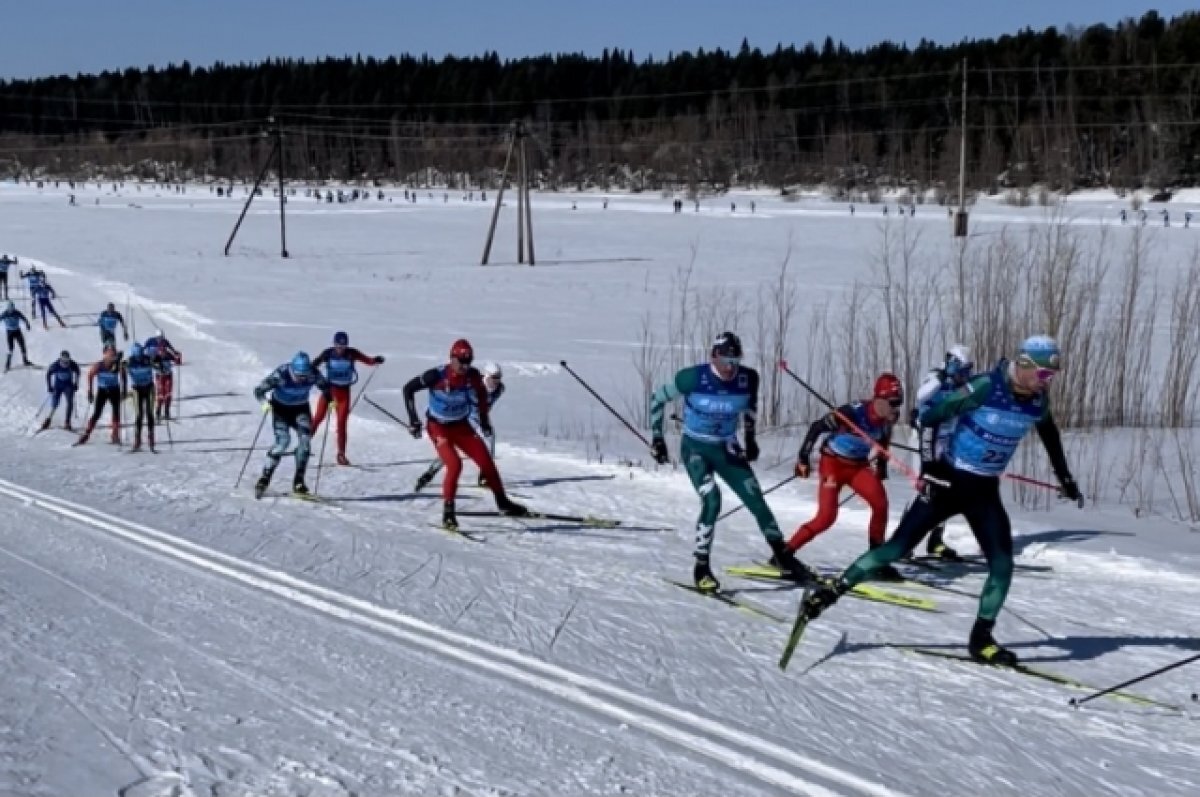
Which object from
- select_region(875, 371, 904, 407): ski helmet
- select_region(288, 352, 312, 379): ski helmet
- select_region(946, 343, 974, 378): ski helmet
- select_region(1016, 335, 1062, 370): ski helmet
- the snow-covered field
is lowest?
the snow-covered field

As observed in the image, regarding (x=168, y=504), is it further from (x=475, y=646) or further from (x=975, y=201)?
(x=975, y=201)

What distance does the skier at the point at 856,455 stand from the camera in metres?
10.5

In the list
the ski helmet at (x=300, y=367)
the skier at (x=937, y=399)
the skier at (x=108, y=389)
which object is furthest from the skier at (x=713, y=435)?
the skier at (x=108, y=389)

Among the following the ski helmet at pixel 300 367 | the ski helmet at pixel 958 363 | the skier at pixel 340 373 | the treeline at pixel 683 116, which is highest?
the treeline at pixel 683 116

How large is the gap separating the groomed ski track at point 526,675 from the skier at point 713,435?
2.18m

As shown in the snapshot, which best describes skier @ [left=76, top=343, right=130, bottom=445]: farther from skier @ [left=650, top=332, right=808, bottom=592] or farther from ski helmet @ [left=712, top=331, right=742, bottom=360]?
ski helmet @ [left=712, top=331, right=742, bottom=360]

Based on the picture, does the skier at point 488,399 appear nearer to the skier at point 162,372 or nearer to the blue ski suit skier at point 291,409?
the blue ski suit skier at point 291,409

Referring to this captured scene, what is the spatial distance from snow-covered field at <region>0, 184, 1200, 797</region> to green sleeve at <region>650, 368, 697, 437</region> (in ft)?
4.42

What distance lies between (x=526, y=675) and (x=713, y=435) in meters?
2.74

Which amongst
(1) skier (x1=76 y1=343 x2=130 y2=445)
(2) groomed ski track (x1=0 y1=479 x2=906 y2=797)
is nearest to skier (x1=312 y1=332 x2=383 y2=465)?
(1) skier (x1=76 y1=343 x2=130 y2=445)

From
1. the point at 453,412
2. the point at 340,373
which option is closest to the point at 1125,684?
the point at 453,412

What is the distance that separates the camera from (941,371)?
10.6 m

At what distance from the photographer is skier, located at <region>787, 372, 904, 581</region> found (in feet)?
34.3

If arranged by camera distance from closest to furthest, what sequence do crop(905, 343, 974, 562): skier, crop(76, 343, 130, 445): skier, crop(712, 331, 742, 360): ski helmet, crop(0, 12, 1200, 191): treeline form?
crop(905, 343, 974, 562): skier, crop(712, 331, 742, 360): ski helmet, crop(76, 343, 130, 445): skier, crop(0, 12, 1200, 191): treeline
